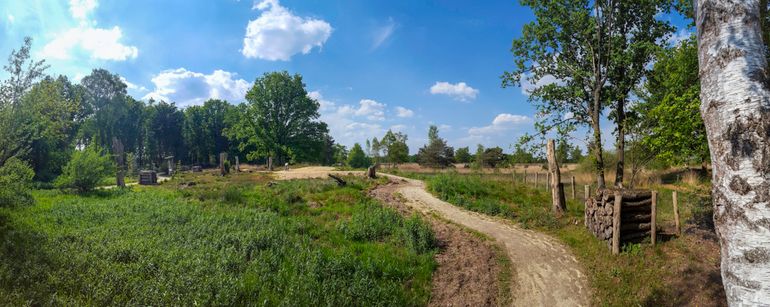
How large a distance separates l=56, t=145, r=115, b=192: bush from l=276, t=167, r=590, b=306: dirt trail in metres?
19.8

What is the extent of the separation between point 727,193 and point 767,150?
13.6 inches

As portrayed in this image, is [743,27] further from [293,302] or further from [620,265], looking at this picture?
[620,265]

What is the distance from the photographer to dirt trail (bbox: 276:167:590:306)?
715 centimetres

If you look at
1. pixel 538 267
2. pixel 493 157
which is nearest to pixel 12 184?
pixel 538 267

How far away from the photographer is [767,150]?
2.15m

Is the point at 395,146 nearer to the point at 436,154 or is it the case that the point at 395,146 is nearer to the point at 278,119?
the point at 436,154

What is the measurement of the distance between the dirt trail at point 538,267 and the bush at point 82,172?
19823mm

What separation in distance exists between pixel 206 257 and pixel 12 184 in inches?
401

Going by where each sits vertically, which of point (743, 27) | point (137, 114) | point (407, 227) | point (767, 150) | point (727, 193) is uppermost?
point (137, 114)

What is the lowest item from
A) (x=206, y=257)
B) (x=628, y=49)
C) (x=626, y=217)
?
(x=206, y=257)

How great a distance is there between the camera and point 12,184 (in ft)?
38.4

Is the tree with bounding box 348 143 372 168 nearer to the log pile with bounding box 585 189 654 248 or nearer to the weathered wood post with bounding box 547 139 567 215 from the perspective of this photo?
the weathered wood post with bounding box 547 139 567 215

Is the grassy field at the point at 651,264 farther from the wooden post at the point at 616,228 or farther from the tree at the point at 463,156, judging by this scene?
the tree at the point at 463,156

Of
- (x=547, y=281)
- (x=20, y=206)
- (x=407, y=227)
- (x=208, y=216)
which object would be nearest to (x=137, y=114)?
(x=20, y=206)
